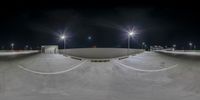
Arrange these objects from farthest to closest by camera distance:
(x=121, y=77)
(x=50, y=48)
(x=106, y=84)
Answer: (x=50, y=48) → (x=121, y=77) → (x=106, y=84)

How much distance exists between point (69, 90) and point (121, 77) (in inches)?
283

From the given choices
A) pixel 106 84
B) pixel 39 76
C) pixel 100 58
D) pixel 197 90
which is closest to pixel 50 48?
pixel 100 58

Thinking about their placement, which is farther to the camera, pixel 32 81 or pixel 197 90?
pixel 32 81

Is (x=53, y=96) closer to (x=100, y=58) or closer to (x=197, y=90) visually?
(x=197, y=90)

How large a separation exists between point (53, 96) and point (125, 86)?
21.0 feet

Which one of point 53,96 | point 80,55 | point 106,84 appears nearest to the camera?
point 53,96

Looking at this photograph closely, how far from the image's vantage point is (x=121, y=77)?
22.8 metres

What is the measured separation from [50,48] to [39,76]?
5918 cm

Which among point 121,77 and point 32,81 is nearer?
point 32,81

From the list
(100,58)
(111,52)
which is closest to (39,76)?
(100,58)

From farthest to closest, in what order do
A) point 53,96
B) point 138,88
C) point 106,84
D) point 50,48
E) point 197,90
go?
point 50,48 → point 106,84 → point 138,88 → point 197,90 → point 53,96

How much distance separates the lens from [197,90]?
1645 cm

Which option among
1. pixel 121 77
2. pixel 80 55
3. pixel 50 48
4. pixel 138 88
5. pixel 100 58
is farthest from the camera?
pixel 50 48

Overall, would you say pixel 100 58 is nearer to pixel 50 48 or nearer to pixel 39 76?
pixel 39 76
